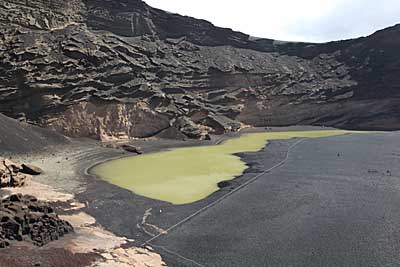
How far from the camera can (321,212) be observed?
Result: 19891 mm

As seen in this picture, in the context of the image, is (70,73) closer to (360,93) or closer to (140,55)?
(140,55)

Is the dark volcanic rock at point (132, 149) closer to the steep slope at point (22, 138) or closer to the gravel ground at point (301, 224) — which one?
the steep slope at point (22, 138)

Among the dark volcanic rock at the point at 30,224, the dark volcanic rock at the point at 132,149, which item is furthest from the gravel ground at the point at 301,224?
the dark volcanic rock at the point at 132,149

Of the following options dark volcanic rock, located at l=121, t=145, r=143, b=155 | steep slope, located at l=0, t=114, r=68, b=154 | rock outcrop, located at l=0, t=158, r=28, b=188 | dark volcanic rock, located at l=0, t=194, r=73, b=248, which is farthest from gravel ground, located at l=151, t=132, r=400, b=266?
steep slope, located at l=0, t=114, r=68, b=154

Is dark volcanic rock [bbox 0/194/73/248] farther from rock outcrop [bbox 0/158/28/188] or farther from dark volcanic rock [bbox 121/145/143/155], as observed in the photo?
dark volcanic rock [bbox 121/145/143/155]

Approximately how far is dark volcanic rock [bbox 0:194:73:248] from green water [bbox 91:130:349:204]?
6.91m

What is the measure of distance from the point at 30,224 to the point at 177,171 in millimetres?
15595

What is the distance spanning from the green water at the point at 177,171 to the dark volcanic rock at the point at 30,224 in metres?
6.91

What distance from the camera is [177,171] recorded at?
30.5m

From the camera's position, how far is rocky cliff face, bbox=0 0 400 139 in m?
44.9

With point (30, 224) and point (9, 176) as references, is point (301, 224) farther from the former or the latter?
point (9, 176)

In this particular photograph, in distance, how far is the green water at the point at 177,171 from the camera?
2431 centimetres

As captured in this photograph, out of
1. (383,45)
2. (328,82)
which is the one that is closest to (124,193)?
(328,82)

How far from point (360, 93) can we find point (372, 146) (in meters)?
28.8
